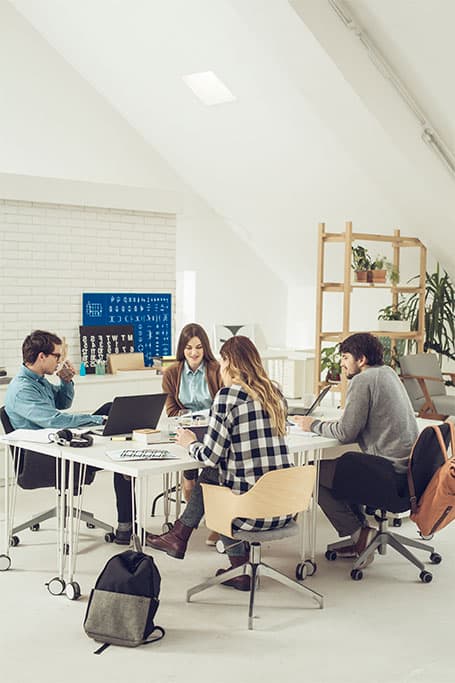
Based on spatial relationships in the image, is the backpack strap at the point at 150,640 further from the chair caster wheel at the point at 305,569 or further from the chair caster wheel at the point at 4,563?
the chair caster wheel at the point at 4,563

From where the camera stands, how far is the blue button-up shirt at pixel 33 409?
4871 millimetres

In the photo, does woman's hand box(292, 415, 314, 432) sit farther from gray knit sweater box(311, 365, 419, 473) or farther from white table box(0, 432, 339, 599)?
gray knit sweater box(311, 365, 419, 473)

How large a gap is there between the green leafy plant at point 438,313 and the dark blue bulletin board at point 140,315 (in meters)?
2.48

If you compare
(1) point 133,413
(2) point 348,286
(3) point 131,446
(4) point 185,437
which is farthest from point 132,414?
(2) point 348,286

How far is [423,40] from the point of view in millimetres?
6125

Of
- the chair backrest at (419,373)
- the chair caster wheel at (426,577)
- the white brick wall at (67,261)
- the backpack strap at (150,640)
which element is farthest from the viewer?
the chair backrest at (419,373)

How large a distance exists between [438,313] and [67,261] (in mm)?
3675

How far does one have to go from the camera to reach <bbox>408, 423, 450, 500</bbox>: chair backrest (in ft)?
14.6

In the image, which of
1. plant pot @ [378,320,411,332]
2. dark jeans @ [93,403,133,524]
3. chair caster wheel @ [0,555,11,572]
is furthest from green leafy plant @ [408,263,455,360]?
chair caster wheel @ [0,555,11,572]

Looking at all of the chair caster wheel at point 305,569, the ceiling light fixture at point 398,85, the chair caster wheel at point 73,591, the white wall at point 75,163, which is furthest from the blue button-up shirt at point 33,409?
the ceiling light fixture at point 398,85

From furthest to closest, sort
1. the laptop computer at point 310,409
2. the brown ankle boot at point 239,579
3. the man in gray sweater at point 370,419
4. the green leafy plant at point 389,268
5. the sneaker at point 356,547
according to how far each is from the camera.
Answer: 1. the green leafy plant at point 389,268
2. the laptop computer at point 310,409
3. the sneaker at point 356,547
4. the man in gray sweater at point 370,419
5. the brown ankle boot at point 239,579

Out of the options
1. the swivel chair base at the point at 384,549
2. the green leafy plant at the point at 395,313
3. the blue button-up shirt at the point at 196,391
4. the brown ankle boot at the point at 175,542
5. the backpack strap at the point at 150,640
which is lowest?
the backpack strap at the point at 150,640

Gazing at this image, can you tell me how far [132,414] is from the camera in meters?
4.67

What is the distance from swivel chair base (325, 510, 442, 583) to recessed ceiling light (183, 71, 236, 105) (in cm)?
475
